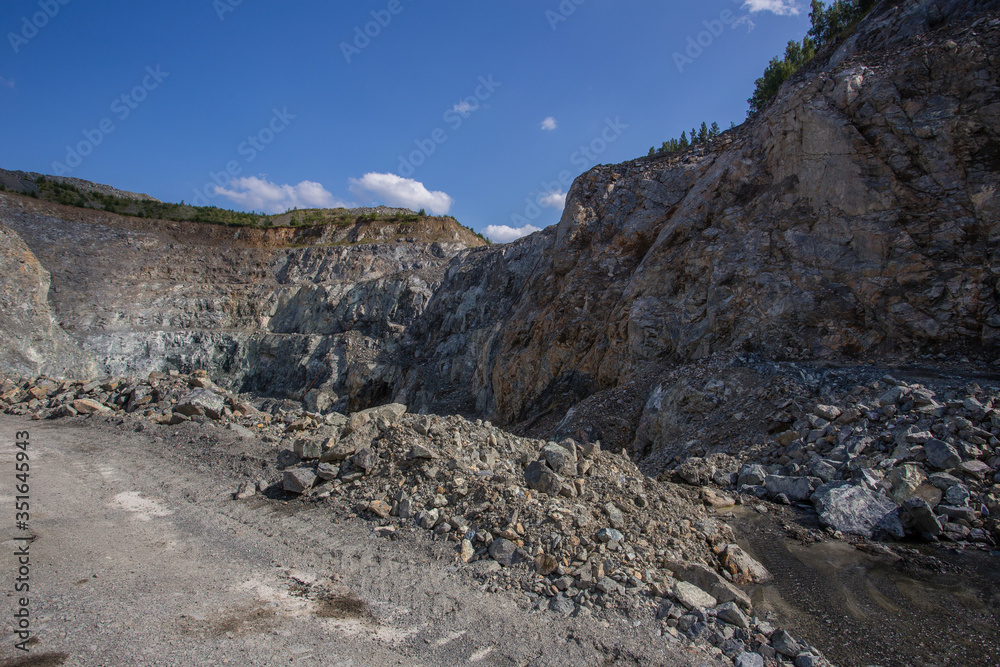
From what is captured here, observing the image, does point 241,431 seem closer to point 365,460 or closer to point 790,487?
point 365,460

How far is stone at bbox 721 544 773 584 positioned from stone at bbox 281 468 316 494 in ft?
16.7

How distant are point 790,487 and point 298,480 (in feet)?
23.8

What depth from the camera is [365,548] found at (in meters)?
4.95

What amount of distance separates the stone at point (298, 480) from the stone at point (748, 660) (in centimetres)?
513

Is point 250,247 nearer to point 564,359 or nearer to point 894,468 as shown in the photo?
point 564,359

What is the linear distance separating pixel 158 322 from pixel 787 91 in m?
37.3

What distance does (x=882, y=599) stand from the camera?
470cm

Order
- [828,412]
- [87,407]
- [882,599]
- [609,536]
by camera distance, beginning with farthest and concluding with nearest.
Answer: [87,407], [828,412], [609,536], [882,599]

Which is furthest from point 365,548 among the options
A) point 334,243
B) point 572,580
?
point 334,243

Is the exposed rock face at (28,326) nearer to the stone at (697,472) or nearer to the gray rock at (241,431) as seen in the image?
the gray rock at (241,431)

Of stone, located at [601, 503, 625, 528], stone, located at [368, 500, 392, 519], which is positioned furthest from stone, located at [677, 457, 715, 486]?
stone, located at [368, 500, 392, 519]

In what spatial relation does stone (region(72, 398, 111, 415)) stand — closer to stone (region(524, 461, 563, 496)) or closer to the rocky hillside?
stone (region(524, 461, 563, 496))

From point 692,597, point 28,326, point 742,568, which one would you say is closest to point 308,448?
point 692,597

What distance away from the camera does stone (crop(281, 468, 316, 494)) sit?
20.6 feet
